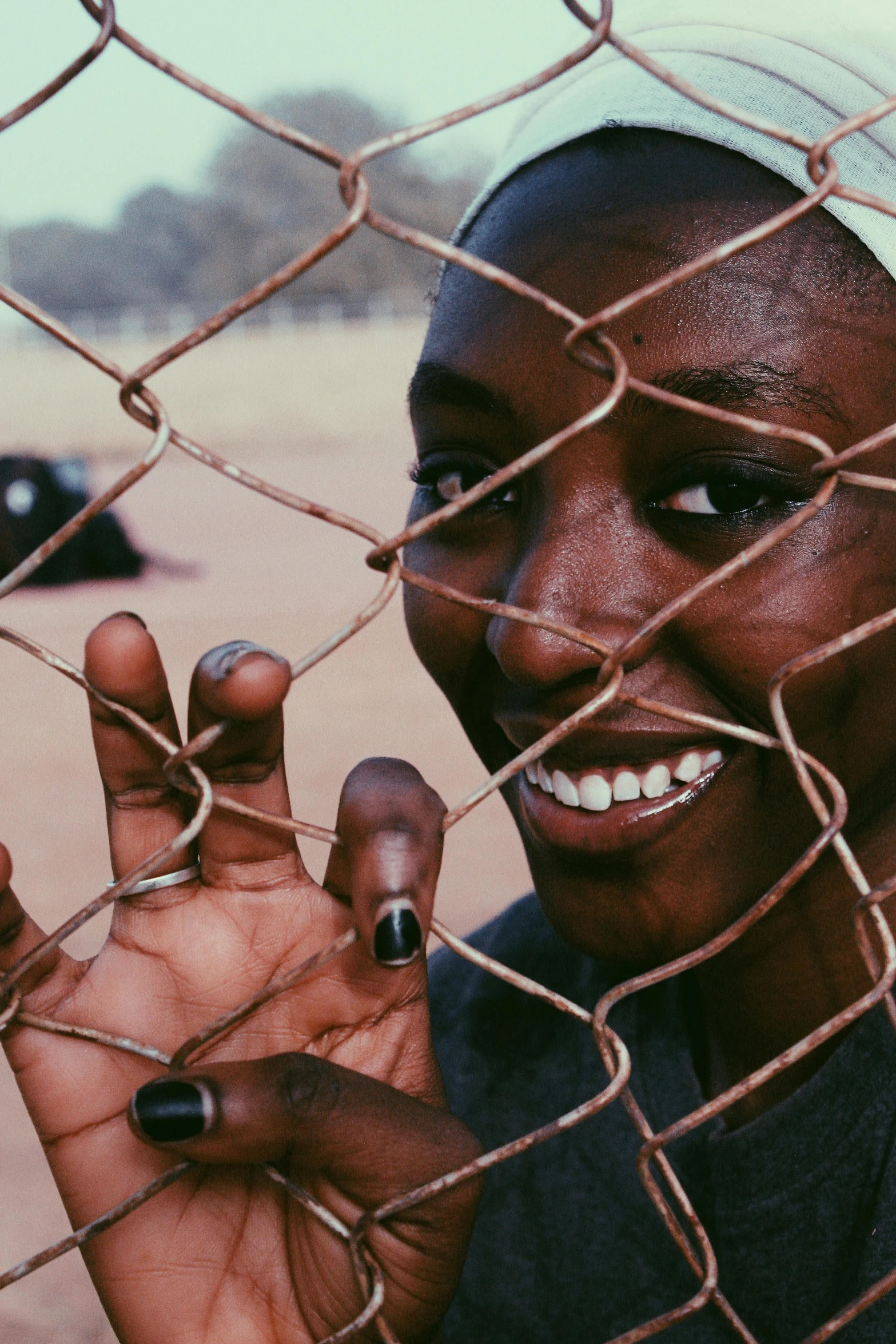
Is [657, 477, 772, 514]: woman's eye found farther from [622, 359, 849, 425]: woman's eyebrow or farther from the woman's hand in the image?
the woman's hand

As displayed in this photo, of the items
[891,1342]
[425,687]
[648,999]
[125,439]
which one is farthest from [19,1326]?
[125,439]

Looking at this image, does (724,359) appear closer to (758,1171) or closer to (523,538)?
(523,538)

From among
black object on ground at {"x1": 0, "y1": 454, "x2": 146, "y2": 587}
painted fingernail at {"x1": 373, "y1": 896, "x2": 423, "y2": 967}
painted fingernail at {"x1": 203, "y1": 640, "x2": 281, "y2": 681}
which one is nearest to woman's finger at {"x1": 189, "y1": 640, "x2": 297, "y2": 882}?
painted fingernail at {"x1": 203, "y1": 640, "x2": 281, "y2": 681}

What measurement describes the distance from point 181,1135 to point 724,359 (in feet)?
3.02

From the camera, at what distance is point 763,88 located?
1.45 meters

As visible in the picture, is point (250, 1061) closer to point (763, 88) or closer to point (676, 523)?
point (676, 523)

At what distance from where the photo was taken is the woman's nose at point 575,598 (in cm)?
135

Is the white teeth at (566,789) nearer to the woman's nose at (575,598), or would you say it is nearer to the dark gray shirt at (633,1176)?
the woman's nose at (575,598)

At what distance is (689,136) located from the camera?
4.59 ft

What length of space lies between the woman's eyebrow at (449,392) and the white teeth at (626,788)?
17.7 inches

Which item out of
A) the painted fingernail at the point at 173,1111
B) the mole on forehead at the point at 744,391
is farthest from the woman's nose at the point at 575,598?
the painted fingernail at the point at 173,1111

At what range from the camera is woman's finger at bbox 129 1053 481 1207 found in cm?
109

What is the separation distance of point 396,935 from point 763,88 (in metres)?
1.07

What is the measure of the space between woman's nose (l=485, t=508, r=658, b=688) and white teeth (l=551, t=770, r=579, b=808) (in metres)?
0.17
